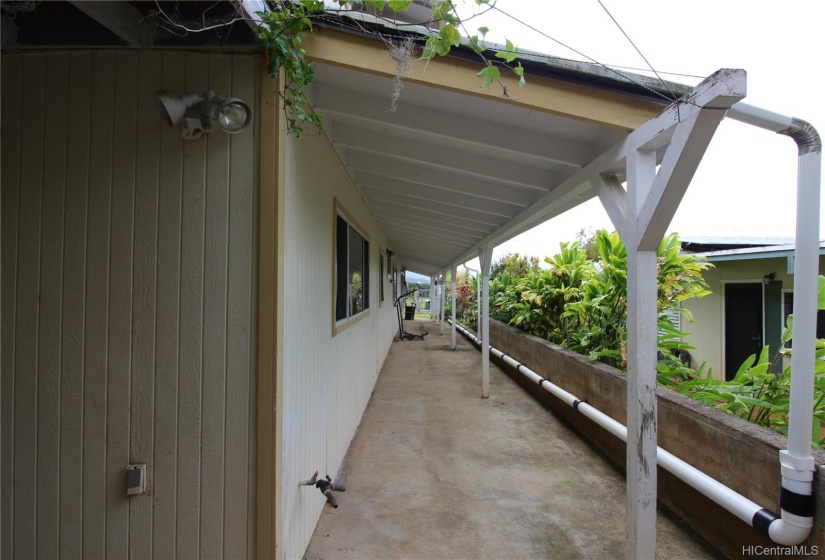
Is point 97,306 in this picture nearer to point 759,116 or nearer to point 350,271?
point 350,271

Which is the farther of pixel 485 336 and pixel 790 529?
pixel 485 336

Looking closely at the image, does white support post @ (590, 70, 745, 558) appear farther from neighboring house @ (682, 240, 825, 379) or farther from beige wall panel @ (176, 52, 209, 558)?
neighboring house @ (682, 240, 825, 379)

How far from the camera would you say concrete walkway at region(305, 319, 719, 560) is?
→ 2303mm

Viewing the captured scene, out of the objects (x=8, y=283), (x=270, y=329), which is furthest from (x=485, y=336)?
(x=8, y=283)

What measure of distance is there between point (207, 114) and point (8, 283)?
1093mm

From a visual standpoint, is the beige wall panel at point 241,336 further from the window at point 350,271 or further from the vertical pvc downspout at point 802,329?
the vertical pvc downspout at point 802,329

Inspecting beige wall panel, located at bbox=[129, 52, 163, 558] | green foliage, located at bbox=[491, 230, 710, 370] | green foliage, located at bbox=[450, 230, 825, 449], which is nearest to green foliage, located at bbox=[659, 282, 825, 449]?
green foliage, located at bbox=[450, 230, 825, 449]

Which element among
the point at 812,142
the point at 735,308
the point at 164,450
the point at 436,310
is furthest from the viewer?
the point at 436,310

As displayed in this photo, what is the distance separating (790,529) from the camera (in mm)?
1710

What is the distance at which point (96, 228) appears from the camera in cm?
159

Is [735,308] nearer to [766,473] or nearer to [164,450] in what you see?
[766,473]

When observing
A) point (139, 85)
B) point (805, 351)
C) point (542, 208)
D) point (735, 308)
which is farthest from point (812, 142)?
point (735, 308)

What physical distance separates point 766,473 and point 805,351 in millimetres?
678

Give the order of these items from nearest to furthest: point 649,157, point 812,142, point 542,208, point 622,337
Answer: point 812,142
point 649,157
point 542,208
point 622,337
